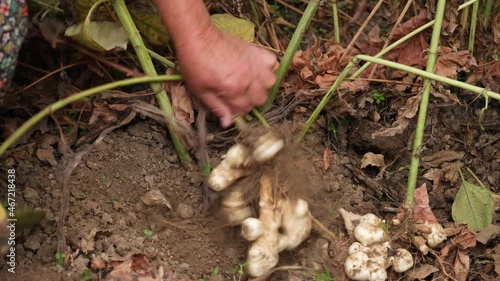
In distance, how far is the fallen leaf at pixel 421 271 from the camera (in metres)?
1.47

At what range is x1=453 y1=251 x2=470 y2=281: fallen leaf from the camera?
58.0 inches

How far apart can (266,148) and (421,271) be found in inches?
16.3

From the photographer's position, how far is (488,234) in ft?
4.97

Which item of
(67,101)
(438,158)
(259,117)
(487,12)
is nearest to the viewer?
(67,101)

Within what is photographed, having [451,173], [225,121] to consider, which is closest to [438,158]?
[451,173]

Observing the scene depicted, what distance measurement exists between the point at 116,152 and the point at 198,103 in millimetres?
205

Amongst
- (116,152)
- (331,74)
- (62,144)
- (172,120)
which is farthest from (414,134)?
(62,144)

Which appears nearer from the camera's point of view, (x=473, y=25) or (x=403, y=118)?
(x=403, y=118)

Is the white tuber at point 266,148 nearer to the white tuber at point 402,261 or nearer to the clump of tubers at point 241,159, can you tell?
the clump of tubers at point 241,159

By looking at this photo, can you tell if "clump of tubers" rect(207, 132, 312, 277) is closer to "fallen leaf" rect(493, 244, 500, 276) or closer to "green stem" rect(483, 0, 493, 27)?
"fallen leaf" rect(493, 244, 500, 276)

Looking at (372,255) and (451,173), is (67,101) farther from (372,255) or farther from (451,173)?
(451,173)

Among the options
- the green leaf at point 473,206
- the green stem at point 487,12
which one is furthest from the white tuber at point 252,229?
the green stem at point 487,12

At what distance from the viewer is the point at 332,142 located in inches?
65.7

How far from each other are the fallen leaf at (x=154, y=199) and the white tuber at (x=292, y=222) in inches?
9.0
